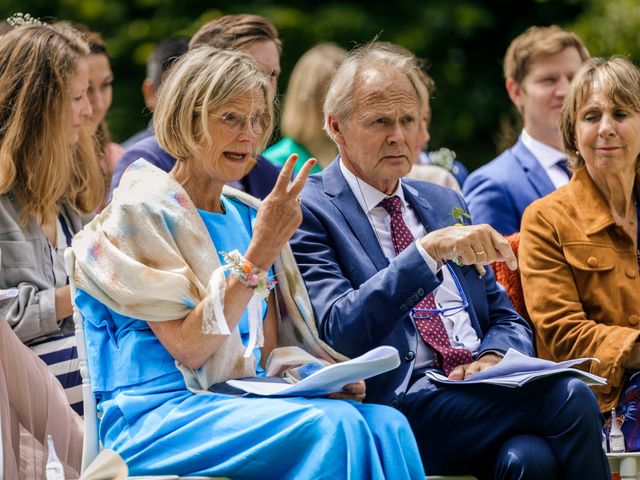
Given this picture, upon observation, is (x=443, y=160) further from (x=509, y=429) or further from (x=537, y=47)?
(x=509, y=429)

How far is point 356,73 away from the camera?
4770mm

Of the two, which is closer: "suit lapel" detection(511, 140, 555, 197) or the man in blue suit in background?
the man in blue suit in background

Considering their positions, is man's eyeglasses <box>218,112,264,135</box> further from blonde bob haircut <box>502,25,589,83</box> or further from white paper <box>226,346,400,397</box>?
blonde bob haircut <box>502,25,589,83</box>

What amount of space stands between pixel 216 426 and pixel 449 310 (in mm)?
1159

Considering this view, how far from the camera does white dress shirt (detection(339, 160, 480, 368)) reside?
4.59 metres

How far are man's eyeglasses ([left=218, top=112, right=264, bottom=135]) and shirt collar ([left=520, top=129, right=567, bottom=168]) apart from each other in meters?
2.45

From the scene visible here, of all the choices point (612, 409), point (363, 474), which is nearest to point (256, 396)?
point (363, 474)

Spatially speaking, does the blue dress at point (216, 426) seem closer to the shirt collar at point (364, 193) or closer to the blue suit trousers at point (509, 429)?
the blue suit trousers at point (509, 429)

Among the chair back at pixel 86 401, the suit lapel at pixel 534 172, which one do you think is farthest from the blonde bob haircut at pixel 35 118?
the suit lapel at pixel 534 172

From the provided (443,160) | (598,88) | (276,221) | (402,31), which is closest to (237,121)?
(276,221)

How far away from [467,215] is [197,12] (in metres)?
9.30

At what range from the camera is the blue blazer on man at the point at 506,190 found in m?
6.07

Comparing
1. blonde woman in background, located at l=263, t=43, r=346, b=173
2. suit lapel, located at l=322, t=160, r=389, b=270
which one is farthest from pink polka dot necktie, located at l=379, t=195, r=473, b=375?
blonde woman in background, located at l=263, t=43, r=346, b=173

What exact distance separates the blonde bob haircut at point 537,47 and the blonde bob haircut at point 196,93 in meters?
2.84
